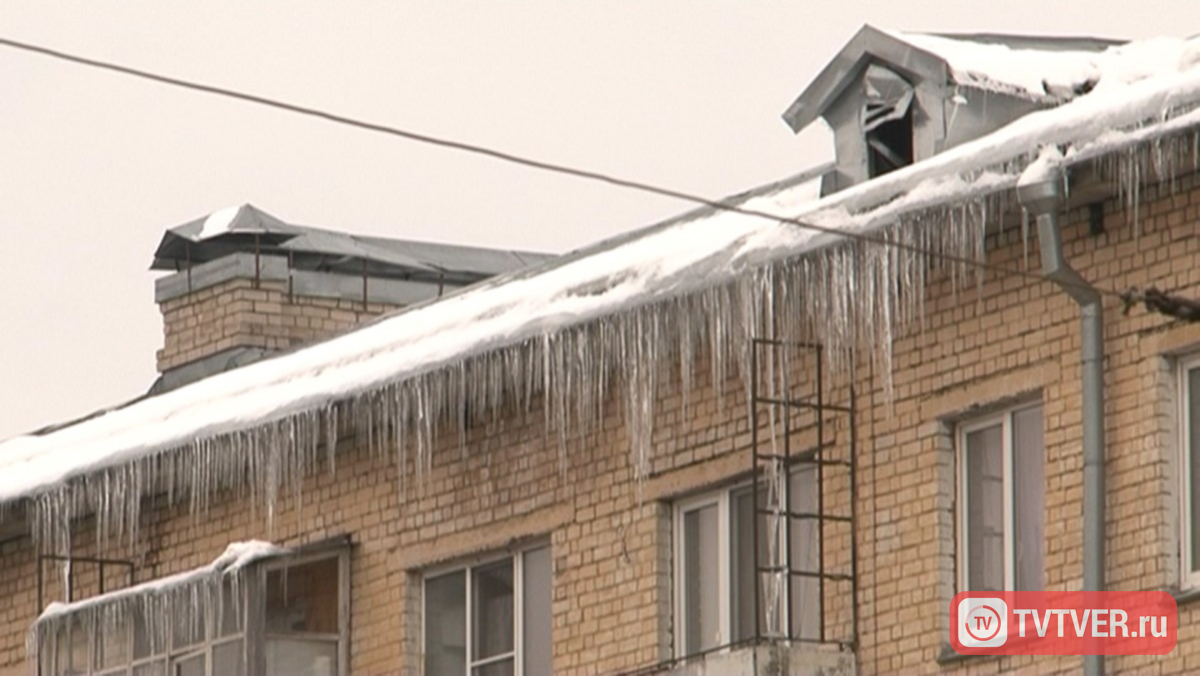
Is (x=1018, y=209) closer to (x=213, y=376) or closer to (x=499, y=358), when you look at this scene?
(x=499, y=358)

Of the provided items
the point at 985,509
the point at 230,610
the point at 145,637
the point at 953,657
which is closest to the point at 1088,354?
the point at 985,509

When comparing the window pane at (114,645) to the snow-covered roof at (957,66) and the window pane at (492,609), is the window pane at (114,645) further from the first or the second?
the snow-covered roof at (957,66)

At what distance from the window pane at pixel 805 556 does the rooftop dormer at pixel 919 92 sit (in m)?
1.36

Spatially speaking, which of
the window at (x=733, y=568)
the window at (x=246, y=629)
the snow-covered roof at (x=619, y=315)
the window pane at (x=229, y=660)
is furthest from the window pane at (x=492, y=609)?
the window at (x=733, y=568)

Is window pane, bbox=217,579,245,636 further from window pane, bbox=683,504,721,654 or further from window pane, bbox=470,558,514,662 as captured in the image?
window pane, bbox=683,504,721,654

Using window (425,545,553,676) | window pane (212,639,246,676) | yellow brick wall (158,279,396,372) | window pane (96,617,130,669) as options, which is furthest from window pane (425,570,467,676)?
yellow brick wall (158,279,396,372)

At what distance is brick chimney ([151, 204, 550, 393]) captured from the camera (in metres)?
23.6

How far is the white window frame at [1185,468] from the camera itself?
587 inches

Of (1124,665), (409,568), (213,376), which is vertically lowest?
(1124,665)

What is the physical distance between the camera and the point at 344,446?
64.5 ft

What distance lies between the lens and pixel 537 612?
1852cm

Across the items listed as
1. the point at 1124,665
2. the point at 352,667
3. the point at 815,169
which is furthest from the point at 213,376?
the point at 1124,665

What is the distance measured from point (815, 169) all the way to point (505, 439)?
214 cm

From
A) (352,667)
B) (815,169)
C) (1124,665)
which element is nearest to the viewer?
(1124,665)
